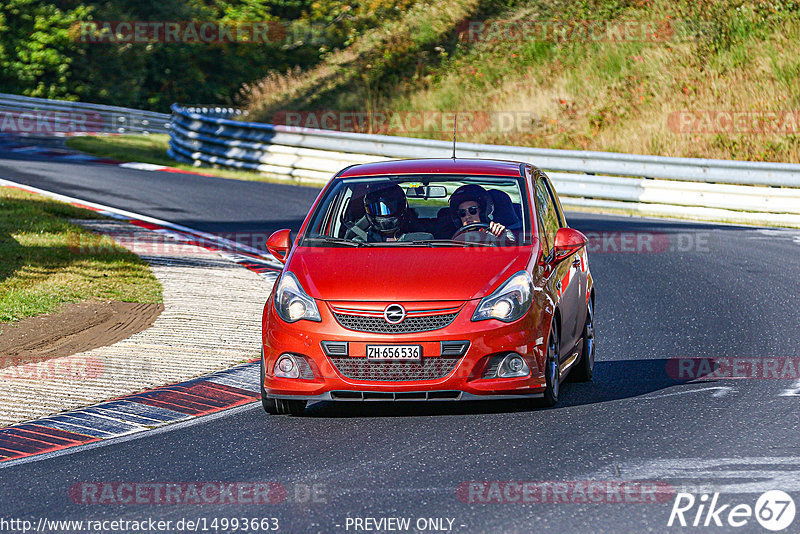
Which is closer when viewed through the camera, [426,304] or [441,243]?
[426,304]

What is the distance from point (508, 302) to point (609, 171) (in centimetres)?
1510

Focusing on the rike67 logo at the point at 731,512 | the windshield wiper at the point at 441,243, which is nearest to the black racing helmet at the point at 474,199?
the windshield wiper at the point at 441,243

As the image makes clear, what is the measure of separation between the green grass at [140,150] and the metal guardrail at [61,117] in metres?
2.02

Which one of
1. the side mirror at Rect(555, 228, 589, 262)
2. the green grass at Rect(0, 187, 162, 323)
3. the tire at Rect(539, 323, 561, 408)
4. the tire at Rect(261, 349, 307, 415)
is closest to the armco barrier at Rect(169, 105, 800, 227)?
the green grass at Rect(0, 187, 162, 323)

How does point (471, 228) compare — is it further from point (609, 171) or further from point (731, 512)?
point (609, 171)

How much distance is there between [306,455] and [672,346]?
4.42m

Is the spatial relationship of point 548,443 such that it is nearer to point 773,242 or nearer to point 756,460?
point 756,460

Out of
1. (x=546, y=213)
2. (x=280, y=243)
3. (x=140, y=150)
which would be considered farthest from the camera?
(x=140, y=150)

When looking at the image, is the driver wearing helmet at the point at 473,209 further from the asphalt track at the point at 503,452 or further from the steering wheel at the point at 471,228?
the asphalt track at the point at 503,452

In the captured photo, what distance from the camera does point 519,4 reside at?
36.5 metres

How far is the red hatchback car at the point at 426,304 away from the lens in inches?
296

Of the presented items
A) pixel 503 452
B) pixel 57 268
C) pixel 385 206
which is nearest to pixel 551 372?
pixel 503 452

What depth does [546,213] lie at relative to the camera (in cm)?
902

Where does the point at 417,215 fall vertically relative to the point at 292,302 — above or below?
above
